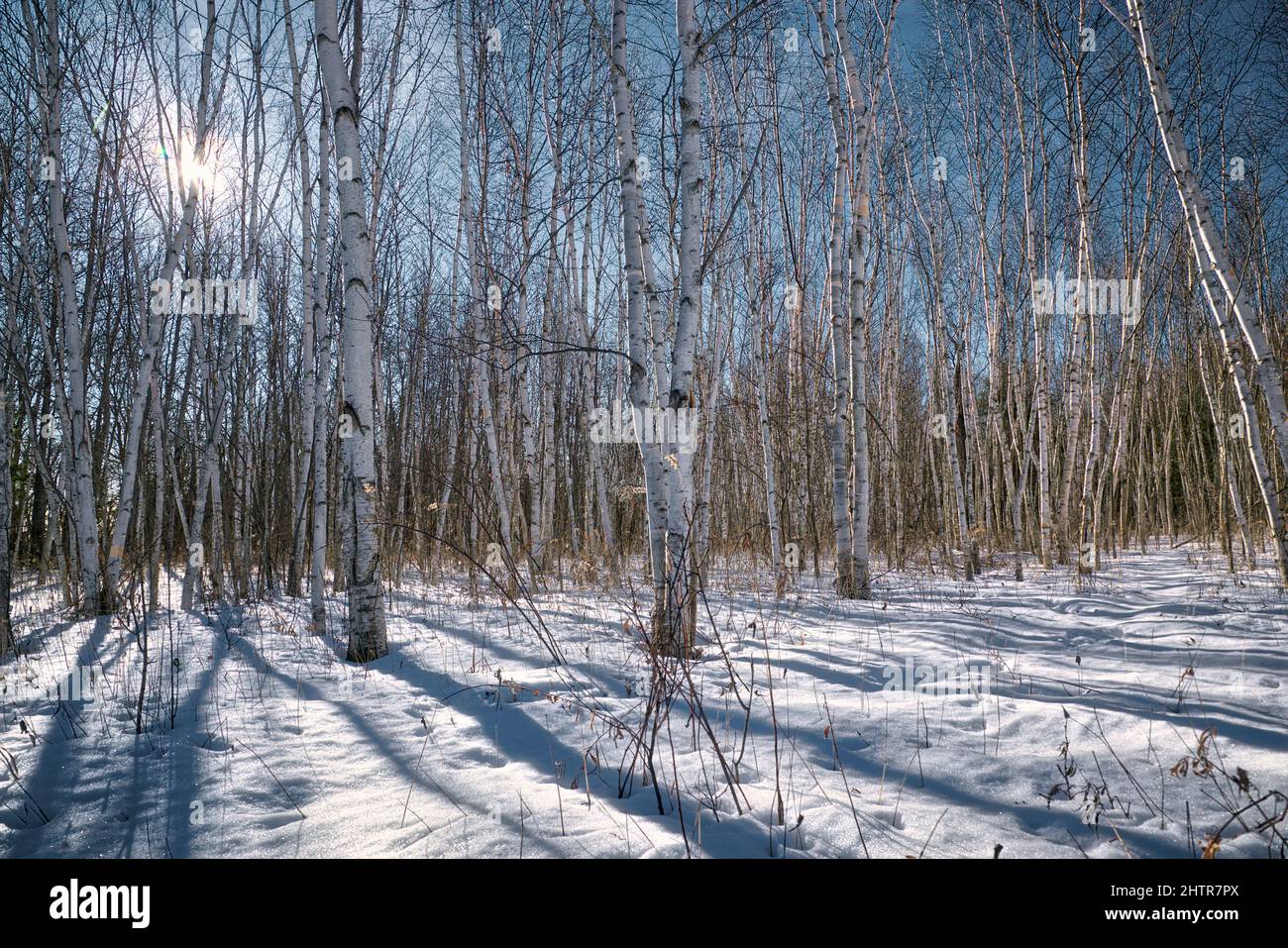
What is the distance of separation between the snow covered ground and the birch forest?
0.08 feet

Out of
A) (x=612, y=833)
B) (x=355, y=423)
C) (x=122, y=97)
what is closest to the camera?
(x=612, y=833)

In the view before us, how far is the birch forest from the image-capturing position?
193 cm

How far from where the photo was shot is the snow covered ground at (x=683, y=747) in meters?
1.68

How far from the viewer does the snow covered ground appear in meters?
1.68

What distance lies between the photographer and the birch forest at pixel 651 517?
76.0 inches

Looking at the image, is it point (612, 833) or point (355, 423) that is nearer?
point (612, 833)

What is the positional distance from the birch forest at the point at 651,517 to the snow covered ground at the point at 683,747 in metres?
0.02

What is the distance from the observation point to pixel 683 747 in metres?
2.38

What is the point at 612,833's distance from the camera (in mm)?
1677

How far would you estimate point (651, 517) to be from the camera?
3744 millimetres

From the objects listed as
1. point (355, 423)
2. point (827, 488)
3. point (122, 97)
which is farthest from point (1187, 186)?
point (122, 97)

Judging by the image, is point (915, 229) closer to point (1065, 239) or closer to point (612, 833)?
point (1065, 239)

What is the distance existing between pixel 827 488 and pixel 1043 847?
1088cm

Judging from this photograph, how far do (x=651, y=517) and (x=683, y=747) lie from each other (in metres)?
1.58
